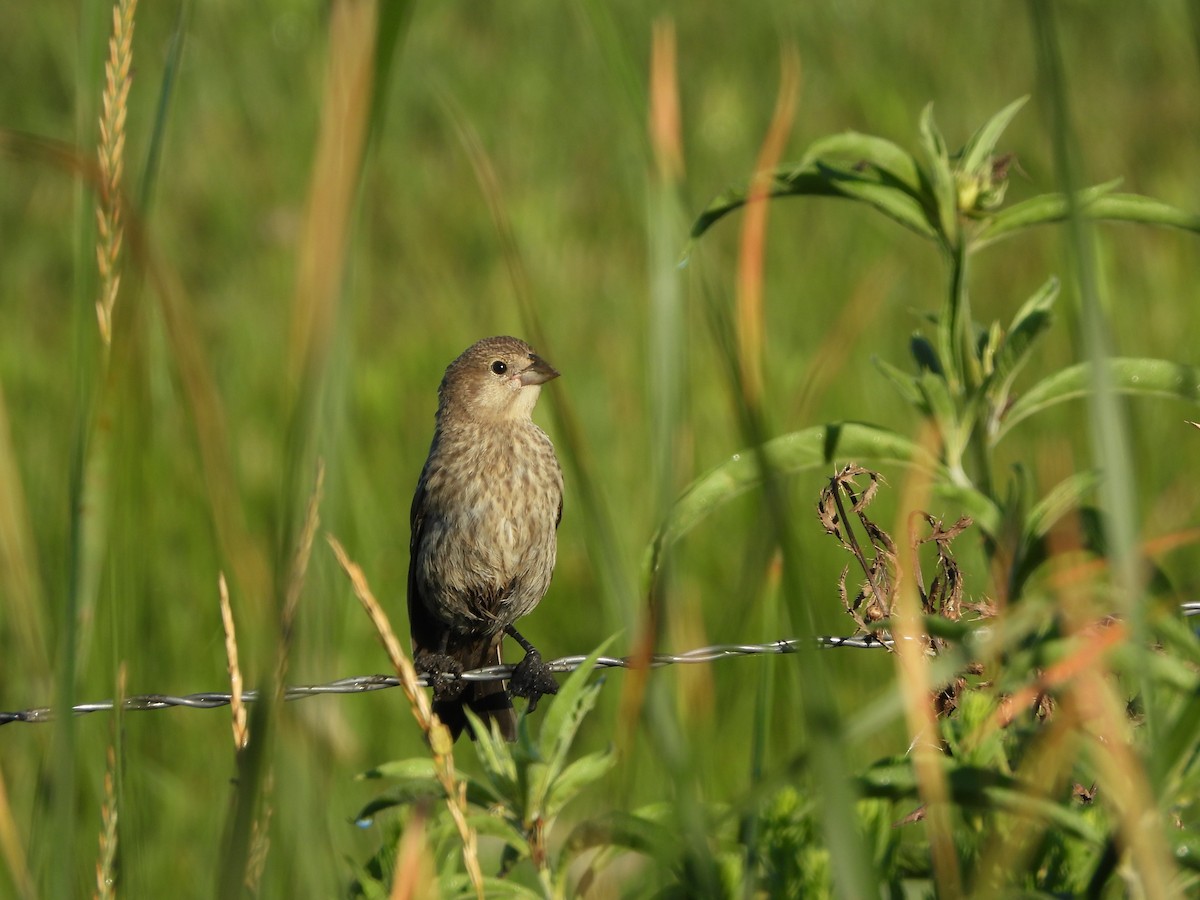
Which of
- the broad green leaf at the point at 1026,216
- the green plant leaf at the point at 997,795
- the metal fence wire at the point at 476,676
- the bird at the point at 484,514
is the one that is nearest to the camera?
the green plant leaf at the point at 997,795

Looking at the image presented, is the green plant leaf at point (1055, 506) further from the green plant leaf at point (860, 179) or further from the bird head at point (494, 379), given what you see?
the bird head at point (494, 379)

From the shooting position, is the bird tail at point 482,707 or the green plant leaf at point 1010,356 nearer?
the green plant leaf at point 1010,356

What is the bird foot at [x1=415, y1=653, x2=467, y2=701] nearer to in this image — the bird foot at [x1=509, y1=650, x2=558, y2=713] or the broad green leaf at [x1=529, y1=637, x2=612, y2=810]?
the bird foot at [x1=509, y1=650, x2=558, y2=713]

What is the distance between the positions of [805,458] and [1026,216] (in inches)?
19.7

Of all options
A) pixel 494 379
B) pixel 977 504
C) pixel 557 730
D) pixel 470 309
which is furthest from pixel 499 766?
pixel 470 309

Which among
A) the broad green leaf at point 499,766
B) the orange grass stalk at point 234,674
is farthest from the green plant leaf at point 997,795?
the orange grass stalk at point 234,674

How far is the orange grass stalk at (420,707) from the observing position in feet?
5.36

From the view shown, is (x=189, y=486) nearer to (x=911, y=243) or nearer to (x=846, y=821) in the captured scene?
(x=911, y=243)

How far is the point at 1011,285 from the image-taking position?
7.70 m

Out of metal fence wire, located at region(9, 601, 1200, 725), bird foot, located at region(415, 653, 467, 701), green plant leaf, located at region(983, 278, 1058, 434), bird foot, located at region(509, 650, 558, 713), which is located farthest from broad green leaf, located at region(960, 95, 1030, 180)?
bird foot, located at region(509, 650, 558, 713)

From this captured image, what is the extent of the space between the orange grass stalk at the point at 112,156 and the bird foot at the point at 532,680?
1.74m

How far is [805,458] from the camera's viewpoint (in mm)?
2258

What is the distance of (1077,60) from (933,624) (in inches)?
347

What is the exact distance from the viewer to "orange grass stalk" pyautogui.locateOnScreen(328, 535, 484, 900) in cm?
163
